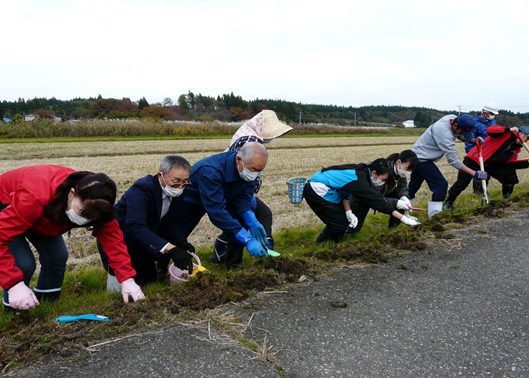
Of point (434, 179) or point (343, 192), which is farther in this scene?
point (434, 179)

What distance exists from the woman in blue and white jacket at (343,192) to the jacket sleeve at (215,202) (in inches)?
70.3

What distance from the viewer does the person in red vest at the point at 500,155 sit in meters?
7.67

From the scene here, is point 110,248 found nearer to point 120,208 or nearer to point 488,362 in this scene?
point 120,208

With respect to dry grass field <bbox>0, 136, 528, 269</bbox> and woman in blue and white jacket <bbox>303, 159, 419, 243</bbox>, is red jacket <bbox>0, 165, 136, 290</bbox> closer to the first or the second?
dry grass field <bbox>0, 136, 528, 269</bbox>

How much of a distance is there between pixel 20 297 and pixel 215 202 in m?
1.87

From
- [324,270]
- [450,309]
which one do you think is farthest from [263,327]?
[450,309]

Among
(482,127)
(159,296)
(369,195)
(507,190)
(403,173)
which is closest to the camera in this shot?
(159,296)

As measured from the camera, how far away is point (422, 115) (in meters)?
90.5

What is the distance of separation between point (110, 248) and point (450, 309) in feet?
9.88

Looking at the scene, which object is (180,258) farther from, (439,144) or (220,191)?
(439,144)

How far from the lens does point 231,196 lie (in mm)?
4293

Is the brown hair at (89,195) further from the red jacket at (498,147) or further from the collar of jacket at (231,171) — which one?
the red jacket at (498,147)

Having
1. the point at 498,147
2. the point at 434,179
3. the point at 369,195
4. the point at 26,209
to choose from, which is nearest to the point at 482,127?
the point at 498,147

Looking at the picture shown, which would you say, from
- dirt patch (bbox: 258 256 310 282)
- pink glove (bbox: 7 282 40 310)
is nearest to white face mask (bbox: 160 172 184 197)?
dirt patch (bbox: 258 256 310 282)
